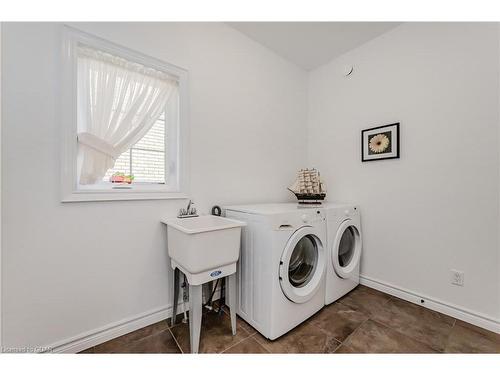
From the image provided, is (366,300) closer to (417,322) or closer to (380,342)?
(417,322)

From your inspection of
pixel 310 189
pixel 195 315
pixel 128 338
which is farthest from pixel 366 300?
pixel 128 338

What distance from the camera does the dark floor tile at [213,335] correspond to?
1.32 meters

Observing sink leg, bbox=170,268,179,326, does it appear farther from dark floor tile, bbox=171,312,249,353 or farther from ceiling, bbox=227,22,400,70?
ceiling, bbox=227,22,400,70

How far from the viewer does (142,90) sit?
153 centimetres

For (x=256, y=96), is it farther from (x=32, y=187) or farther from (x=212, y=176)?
(x=32, y=187)

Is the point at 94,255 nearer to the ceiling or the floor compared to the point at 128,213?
nearer to the floor

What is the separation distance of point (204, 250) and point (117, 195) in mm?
708

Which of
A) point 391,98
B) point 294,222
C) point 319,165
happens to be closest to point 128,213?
point 294,222

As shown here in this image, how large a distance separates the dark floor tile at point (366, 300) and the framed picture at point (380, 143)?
1.28 meters

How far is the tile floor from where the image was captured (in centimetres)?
130

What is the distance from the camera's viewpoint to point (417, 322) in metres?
1.56

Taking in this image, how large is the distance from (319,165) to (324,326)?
1.67m

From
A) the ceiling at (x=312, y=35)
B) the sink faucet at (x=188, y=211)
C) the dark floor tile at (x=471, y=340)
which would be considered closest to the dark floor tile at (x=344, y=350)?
the dark floor tile at (x=471, y=340)
